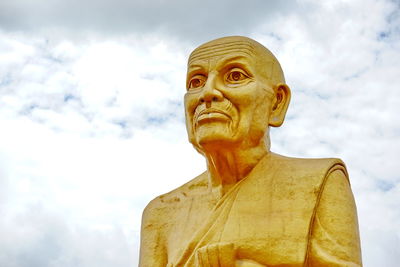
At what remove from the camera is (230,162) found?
644 cm

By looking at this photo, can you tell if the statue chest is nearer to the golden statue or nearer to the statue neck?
the golden statue

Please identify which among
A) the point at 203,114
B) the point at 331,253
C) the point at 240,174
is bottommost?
the point at 331,253

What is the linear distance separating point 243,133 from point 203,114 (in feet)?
1.39

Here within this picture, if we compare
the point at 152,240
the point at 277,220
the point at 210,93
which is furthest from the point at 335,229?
the point at 152,240

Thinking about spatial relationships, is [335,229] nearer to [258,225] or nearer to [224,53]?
[258,225]

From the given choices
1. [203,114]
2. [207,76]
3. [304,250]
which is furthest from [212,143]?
[304,250]

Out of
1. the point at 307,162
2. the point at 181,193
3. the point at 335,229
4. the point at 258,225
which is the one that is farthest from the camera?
the point at 181,193

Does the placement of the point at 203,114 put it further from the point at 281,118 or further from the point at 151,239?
the point at 151,239

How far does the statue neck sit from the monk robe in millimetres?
71

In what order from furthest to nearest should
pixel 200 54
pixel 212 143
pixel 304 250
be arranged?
pixel 200 54, pixel 212 143, pixel 304 250

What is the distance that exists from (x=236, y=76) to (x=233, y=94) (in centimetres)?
26

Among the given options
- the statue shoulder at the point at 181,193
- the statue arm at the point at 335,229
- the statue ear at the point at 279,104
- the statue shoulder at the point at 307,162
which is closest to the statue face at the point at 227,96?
the statue ear at the point at 279,104

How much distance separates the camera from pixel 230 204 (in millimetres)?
6309

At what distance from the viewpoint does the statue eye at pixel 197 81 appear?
6596 millimetres
